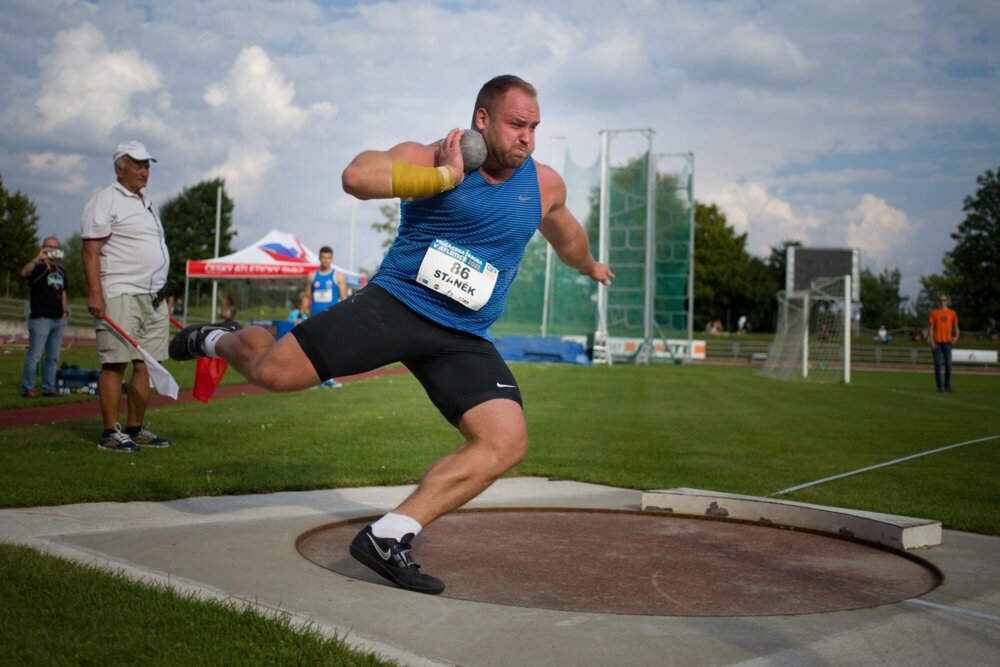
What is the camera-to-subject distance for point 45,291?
43.6ft

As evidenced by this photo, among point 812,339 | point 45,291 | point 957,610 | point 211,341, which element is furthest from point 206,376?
point 812,339

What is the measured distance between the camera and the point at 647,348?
39.3 m

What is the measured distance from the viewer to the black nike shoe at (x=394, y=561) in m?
3.74

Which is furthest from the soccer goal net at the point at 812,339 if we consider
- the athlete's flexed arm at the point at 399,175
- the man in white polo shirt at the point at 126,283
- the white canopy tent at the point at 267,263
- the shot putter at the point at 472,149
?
the athlete's flexed arm at the point at 399,175

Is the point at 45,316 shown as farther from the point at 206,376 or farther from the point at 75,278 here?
the point at 75,278

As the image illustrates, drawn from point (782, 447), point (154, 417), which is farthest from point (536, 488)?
point (154, 417)

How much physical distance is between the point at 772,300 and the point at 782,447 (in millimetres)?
88618

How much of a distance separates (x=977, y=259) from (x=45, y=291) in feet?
242

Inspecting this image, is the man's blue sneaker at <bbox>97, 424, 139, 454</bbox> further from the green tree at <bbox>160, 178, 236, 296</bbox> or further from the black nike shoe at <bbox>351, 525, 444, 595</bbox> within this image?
the green tree at <bbox>160, 178, 236, 296</bbox>

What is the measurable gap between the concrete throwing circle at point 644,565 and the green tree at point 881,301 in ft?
297

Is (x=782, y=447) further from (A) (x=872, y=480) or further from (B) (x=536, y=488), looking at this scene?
(B) (x=536, y=488)

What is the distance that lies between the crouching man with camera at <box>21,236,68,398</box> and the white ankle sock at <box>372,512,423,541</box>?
10978mm

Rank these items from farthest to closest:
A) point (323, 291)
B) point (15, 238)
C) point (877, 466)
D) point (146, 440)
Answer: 1. point (15, 238)
2. point (323, 291)
3. point (877, 466)
4. point (146, 440)

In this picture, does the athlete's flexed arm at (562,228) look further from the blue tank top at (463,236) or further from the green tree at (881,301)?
the green tree at (881,301)
